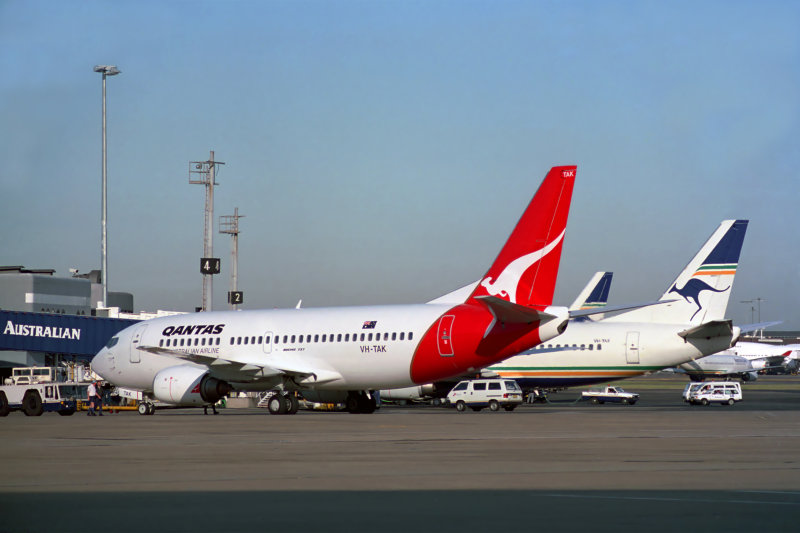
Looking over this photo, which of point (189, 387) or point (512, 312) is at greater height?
point (512, 312)

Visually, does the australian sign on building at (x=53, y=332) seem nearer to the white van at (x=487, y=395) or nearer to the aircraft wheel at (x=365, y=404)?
the white van at (x=487, y=395)

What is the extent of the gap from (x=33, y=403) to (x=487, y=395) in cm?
2193

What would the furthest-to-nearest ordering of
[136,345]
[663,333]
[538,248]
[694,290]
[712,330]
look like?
[663,333] → [694,290] → [712,330] → [136,345] → [538,248]

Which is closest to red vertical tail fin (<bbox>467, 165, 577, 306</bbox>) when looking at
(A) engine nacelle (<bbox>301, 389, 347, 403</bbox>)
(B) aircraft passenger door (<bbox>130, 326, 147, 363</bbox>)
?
(A) engine nacelle (<bbox>301, 389, 347, 403</bbox>)

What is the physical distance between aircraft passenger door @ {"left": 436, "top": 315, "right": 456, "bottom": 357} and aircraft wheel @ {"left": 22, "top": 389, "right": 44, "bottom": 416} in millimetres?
18280

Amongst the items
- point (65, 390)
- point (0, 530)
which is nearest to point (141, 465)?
point (0, 530)

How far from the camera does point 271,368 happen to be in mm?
42219

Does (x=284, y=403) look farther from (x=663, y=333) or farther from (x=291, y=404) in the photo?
(x=663, y=333)

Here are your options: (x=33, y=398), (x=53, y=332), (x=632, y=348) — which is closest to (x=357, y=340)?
(x=33, y=398)

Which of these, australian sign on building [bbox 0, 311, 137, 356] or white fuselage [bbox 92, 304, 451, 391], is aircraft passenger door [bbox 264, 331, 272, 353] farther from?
australian sign on building [bbox 0, 311, 137, 356]

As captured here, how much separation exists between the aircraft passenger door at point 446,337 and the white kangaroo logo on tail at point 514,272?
6.55 ft

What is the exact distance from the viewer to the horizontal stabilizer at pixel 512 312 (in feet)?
119

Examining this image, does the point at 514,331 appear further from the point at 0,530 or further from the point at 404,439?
the point at 0,530

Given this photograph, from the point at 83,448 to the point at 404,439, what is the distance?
7571 millimetres
